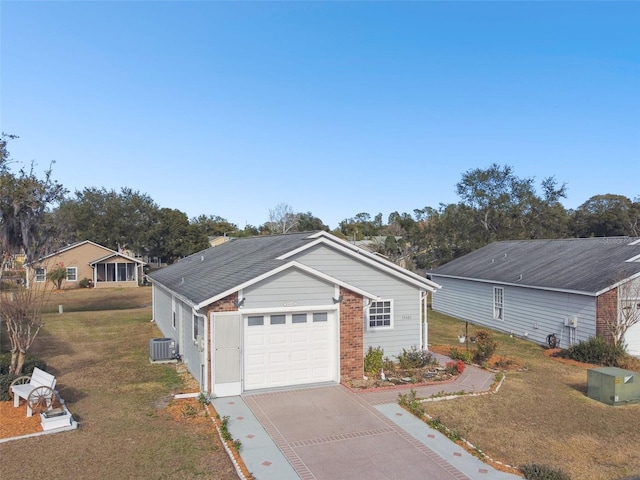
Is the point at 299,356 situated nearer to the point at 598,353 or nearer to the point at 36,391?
the point at 36,391

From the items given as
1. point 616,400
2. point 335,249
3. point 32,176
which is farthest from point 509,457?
point 32,176

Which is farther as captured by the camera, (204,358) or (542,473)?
(204,358)

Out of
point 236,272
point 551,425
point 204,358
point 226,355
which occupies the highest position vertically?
point 236,272

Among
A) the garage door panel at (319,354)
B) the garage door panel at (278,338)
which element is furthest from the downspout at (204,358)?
the garage door panel at (319,354)

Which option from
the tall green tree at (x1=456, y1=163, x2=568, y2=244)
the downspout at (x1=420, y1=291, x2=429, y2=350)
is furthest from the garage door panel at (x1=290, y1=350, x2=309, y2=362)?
the tall green tree at (x1=456, y1=163, x2=568, y2=244)

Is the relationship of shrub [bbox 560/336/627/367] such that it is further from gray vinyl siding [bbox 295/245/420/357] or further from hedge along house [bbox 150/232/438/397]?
hedge along house [bbox 150/232/438/397]

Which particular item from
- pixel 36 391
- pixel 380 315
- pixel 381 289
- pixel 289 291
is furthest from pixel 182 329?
pixel 381 289

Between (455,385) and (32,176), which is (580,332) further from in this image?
(32,176)
